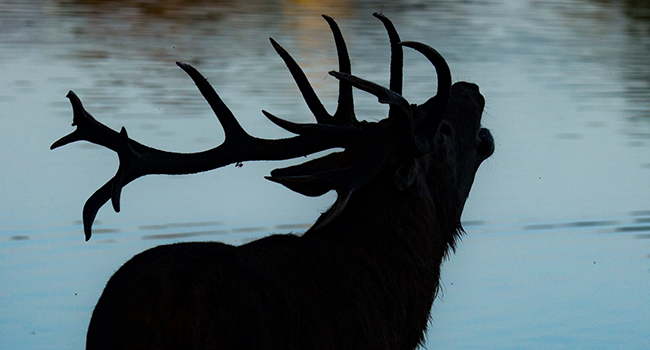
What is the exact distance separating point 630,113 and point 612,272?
3.24 m

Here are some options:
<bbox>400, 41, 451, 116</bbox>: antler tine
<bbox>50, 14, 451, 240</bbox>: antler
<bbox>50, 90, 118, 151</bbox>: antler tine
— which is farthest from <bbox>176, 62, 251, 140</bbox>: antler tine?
<bbox>400, 41, 451, 116</bbox>: antler tine

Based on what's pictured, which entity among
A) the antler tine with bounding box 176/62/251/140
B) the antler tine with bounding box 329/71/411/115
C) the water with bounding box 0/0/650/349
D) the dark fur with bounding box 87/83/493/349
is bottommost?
the water with bounding box 0/0/650/349

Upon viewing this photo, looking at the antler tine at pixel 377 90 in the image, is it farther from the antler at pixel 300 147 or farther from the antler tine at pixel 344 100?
the antler tine at pixel 344 100

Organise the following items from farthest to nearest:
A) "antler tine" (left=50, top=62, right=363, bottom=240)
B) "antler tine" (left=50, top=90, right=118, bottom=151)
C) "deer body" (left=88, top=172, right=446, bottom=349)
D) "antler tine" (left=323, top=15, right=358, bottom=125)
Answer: "antler tine" (left=323, top=15, right=358, bottom=125), "antler tine" (left=50, top=90, right=118, bottom=151), "antler tine" (left=50, top=62, right=363, bottom=240), "deer body" (left=88, top=172, right=446, bottom=349)

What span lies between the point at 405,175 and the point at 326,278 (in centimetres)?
55

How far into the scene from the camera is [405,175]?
3.53m

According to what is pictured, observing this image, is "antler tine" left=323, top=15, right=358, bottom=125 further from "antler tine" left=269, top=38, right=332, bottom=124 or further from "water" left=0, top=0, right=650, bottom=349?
"water" left=0, top=0, right=650, bottom=349

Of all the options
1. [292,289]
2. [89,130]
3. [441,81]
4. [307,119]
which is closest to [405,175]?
[441,81]

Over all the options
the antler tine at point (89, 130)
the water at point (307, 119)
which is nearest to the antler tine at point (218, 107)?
the antler tine at point (89, 130)

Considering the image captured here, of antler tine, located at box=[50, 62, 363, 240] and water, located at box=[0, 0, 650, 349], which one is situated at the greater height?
antler tine, located at box=[50, 62, 363, 240]

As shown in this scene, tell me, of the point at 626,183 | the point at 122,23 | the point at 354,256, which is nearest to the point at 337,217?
the point at 354,256

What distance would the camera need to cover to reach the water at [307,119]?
5203mm

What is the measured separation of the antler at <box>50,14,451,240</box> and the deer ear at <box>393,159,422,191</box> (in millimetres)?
49

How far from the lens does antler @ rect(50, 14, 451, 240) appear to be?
10.9 feet
